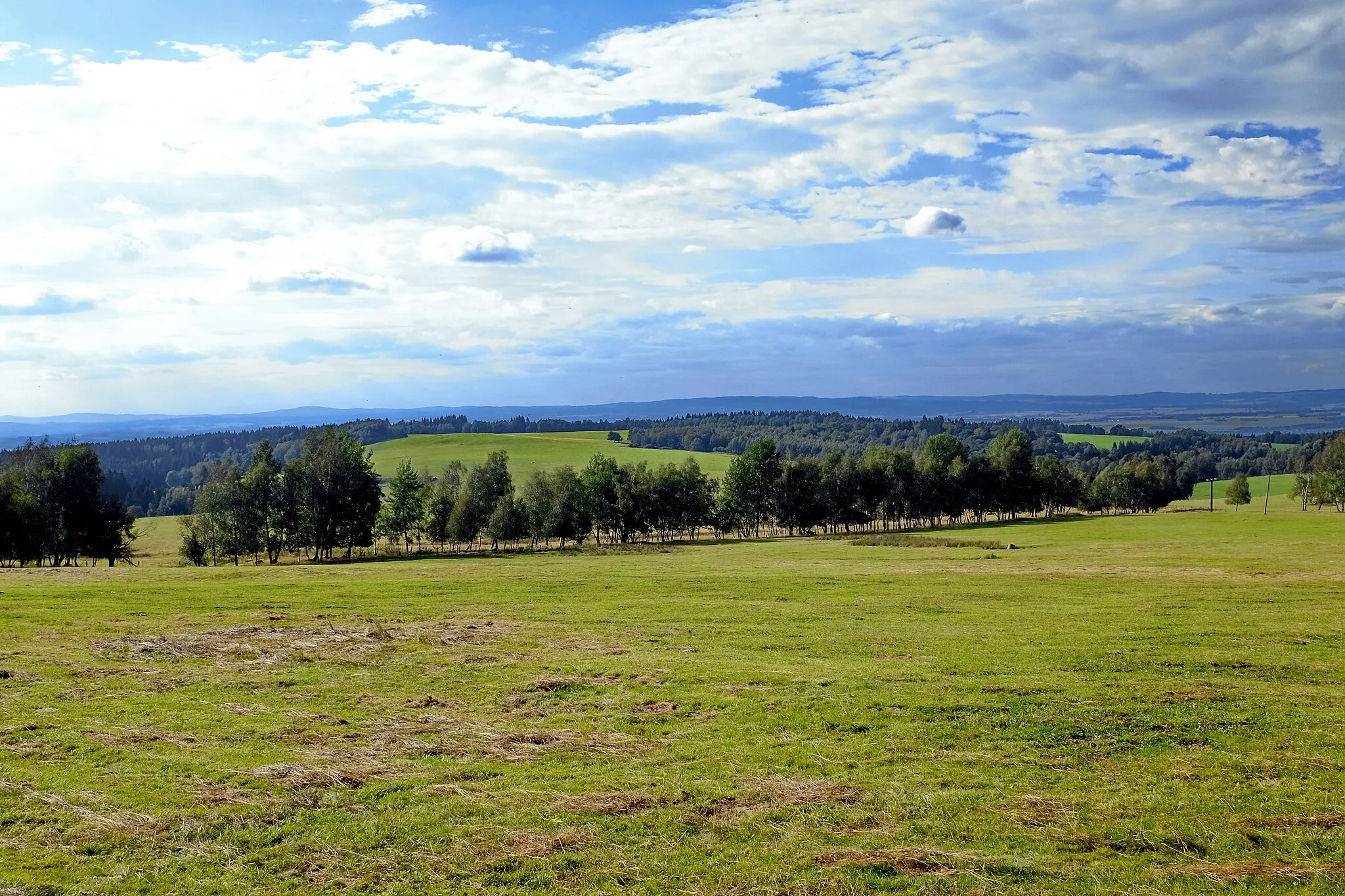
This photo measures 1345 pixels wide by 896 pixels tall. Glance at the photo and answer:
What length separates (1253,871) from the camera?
11.0 meters

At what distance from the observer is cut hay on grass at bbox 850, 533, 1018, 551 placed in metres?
89.2

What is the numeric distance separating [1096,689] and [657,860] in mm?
14167

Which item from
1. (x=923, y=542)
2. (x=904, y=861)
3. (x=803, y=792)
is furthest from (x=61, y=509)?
(x=904, y=861)

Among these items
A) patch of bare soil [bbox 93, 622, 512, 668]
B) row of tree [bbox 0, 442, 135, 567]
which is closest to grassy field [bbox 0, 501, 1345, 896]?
patch of bare soil [bbox 93, 622, 512, 668]

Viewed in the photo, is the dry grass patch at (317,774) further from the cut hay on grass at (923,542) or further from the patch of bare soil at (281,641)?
the cut hay on grass at (923,542)

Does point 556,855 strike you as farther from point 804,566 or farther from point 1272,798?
point 804,566

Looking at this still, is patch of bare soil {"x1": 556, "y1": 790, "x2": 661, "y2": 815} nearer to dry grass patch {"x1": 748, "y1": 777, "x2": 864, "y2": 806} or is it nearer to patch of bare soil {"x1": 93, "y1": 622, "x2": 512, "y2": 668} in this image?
dry grass patch {"x1": 748, "y1": 777, "x2": 864, "y2": 806}

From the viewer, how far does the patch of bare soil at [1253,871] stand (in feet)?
35.3

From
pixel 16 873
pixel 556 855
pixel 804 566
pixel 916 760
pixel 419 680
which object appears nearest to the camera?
pixel 16 873

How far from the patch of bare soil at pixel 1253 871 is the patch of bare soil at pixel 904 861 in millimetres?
2789

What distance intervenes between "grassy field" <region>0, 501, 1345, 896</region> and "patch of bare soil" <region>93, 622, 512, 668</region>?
7.8 inches

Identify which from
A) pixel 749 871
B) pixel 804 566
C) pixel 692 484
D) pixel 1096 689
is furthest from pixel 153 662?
pixel 692 484

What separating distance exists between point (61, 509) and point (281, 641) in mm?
75275

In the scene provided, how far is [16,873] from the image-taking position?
10727 mm
